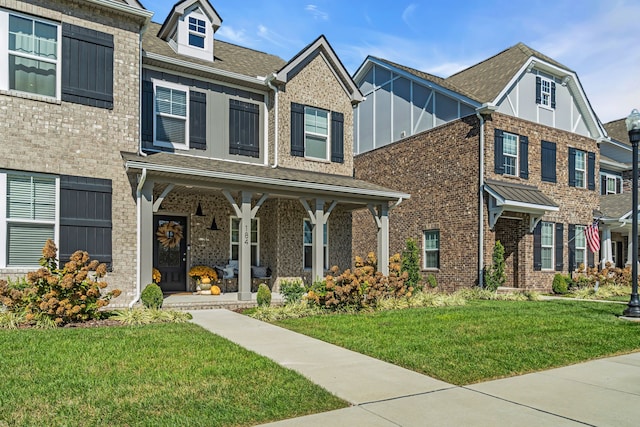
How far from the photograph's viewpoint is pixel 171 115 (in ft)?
42.7

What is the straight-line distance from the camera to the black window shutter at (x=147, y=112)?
41.1ft

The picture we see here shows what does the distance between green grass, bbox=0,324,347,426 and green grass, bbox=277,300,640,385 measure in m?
1.86

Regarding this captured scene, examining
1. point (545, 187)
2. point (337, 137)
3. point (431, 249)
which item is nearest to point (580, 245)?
point (545, 187)

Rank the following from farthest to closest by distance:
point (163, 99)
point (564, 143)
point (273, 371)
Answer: point (564, 143), point (163, 99), point (273, 371)

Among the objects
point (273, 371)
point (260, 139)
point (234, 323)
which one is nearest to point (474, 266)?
point (260, 139)

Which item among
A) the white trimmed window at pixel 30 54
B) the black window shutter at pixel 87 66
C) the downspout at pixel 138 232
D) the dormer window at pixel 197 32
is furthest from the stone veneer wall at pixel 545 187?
the white trimmed window at pixel 30 54

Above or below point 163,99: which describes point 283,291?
below

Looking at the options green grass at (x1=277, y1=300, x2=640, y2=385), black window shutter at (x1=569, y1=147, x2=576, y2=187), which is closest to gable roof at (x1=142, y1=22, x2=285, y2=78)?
green grass at (x1=277, y1=300, x2=640, y2=385)

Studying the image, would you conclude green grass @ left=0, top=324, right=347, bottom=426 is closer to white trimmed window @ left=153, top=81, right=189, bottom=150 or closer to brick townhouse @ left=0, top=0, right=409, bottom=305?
brick townhouse @ left=0, top=0, right=409, bottom=305

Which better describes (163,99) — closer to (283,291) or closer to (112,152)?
(112,152)

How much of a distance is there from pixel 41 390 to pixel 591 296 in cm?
1652

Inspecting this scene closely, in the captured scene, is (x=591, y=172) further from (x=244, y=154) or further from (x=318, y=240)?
(x=244, y=154)

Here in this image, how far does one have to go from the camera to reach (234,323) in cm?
953

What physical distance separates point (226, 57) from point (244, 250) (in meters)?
6.81
